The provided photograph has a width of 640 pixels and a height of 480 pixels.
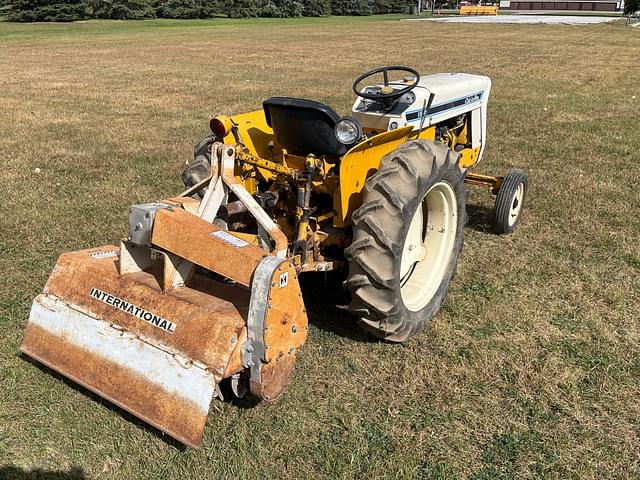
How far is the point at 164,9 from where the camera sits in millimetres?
46562

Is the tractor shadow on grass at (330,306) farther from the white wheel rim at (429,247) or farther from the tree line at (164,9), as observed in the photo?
the tree line at (164,9)

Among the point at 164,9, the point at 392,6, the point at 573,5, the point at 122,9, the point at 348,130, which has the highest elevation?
the point at 573,5

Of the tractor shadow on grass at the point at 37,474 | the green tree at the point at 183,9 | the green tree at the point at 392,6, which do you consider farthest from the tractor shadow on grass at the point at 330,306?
the green tree at the point at 392,6

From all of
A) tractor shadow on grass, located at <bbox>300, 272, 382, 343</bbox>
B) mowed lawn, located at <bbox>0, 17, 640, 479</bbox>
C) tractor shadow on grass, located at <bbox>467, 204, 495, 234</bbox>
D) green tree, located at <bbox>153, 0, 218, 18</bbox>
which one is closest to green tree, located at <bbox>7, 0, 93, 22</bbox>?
green tree, located at <bbox>153, 0, 218, 18</bbox>

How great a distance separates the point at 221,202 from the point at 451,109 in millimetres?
2543

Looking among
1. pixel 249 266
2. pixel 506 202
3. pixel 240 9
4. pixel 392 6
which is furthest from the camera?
pixel 392 6

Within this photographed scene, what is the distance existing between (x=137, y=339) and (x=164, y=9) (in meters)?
49.3

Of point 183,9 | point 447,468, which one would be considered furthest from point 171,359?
point 183,9

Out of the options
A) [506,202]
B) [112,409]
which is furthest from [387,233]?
[506,202]

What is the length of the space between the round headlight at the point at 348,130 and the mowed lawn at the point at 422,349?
1235 millimetres

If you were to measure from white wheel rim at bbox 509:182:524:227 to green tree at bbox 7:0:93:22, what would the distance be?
44073 millimetres

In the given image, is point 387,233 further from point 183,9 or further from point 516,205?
point 183,9

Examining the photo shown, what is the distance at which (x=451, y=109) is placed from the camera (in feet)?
15.9

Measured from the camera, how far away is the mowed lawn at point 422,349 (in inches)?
107
